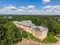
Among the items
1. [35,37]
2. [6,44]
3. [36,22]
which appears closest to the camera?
[6,44]

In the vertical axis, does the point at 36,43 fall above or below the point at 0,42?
below

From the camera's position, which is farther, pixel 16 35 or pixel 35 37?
pixel 35 37

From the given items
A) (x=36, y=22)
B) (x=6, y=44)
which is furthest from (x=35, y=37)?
(x=6, y=44)

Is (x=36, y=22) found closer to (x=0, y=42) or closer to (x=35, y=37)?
(x=35, y=37)

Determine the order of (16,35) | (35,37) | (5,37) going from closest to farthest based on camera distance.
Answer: (5,37)
(16,35)
(35,37)

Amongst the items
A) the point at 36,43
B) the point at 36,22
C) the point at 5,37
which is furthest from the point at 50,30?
the point at 5,37

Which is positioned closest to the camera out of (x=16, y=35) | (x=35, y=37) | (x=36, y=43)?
(x=16, y=35)

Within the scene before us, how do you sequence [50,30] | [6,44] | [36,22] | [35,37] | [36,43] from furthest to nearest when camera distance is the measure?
[36,22], [50,30], [35,37], [36,43], [6,44]

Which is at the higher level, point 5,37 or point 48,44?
point 5,37

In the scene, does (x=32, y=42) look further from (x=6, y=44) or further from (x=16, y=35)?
(x=6, y=44)
